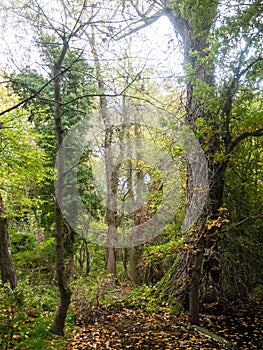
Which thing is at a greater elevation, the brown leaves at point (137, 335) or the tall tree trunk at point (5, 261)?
the tall tree trunk at point (5, 261)

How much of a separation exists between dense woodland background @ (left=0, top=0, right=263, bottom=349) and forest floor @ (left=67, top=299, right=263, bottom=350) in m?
0.04

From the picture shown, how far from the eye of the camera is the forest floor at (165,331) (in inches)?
155

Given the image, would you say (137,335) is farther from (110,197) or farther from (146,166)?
(110,197)

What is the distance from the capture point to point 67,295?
399 centimetres

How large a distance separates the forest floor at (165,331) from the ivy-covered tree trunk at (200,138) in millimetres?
355

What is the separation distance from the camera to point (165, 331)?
4441 millimetres

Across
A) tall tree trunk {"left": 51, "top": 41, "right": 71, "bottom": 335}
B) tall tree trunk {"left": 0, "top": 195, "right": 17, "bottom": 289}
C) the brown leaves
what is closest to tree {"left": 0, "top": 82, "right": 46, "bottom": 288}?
tall tree trunk {"left": 0, "top": 195, "right": 17, "bottom": 289}

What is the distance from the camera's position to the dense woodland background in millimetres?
3617

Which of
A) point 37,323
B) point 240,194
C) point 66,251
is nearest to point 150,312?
point 37,323

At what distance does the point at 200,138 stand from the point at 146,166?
13.9 feet

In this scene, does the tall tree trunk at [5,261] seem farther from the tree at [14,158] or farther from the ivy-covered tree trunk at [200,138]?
the ivy-covered tree trunk at [200,138]

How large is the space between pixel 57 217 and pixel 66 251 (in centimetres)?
568

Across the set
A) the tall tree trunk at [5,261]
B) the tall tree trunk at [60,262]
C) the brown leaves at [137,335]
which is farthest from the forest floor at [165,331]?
the tall tree trunk at [5,261]

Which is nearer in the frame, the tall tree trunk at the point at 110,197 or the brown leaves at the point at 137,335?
the brown leaves at the point at 137,335
